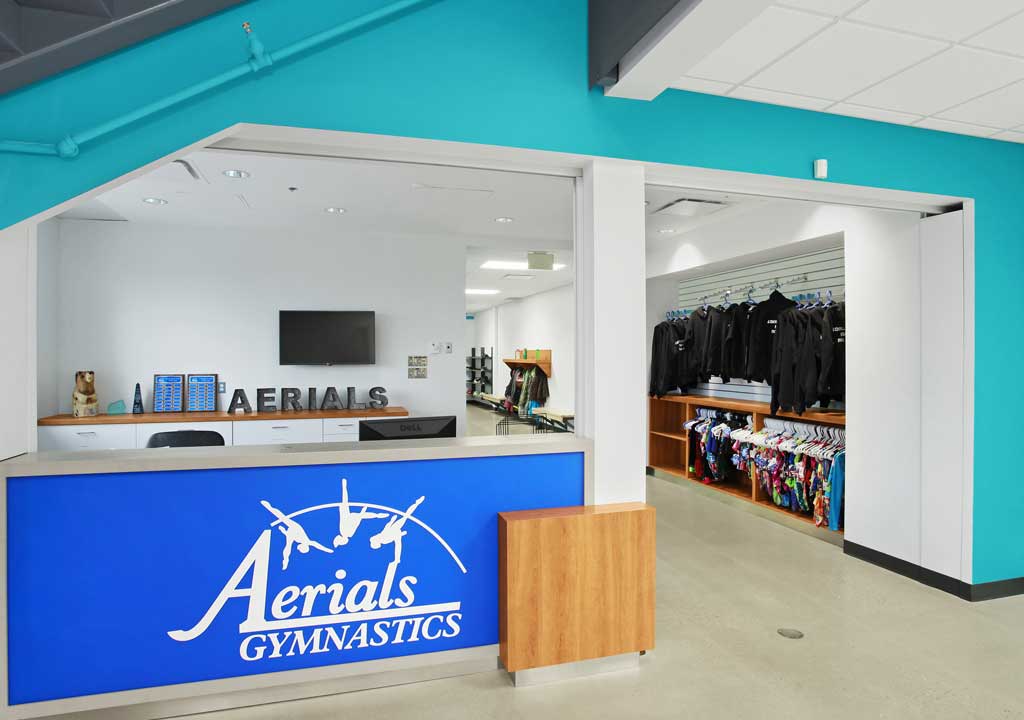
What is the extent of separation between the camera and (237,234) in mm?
6266

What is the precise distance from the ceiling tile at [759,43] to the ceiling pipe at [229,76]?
1.29 m

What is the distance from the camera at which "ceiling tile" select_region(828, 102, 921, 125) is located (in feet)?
10.4

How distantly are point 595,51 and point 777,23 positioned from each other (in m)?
0.76

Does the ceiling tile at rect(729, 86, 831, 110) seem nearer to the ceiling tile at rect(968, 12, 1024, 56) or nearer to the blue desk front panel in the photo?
the ceiling tile at rect(968, 12, 1024, 56)

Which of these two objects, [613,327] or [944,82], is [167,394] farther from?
[944,82]

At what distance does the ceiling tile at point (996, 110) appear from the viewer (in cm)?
303

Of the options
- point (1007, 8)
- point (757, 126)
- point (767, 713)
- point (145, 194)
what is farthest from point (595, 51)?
point (145, 194)

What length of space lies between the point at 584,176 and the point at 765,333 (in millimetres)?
3480

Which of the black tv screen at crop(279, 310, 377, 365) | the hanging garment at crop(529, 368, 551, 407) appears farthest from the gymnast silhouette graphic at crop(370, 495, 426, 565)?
the hanging garment at crop(529, 368, 551, 407)

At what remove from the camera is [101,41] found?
217 cm

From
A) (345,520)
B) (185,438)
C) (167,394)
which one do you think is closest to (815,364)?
(345,520)

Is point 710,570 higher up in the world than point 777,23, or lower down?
lower down

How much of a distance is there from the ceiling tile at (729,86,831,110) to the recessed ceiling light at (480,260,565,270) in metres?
5.22

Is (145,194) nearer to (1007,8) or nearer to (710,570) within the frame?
(710,570)
